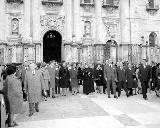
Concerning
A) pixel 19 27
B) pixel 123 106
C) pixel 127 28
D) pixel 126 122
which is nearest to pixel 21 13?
pixel 19 27

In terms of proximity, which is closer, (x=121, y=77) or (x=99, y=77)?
(x=121, y=77)

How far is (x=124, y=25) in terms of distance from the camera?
93.9ft

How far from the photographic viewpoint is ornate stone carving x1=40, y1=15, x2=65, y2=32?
88.2 feet

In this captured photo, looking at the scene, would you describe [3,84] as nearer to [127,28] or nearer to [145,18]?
[127,28]

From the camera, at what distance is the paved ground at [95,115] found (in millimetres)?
9258

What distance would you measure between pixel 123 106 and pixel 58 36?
18149 mm

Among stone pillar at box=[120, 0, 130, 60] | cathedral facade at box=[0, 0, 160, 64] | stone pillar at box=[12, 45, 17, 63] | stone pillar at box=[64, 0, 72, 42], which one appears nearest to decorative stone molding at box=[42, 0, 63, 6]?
cathedral facade at box=[0, 0, 160, 64]

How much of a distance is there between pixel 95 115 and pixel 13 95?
10.9ft

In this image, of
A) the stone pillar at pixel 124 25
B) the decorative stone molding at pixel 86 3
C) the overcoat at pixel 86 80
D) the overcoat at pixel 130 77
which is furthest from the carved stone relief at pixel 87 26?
the overcoat at pixel 130 77

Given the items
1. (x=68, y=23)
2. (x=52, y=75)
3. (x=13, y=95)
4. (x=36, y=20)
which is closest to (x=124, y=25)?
(x=68, y=23)

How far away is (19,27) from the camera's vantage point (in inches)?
1042

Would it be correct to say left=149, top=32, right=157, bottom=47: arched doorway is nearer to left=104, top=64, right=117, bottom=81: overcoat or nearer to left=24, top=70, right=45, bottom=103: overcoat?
left=104, top=64, right=117, bottom=81: overcoat

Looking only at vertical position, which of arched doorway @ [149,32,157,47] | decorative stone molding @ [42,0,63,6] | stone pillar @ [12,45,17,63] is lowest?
stone pillar @ [12,45,17,63]

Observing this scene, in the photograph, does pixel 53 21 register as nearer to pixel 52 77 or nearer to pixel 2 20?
pixel 2 20
